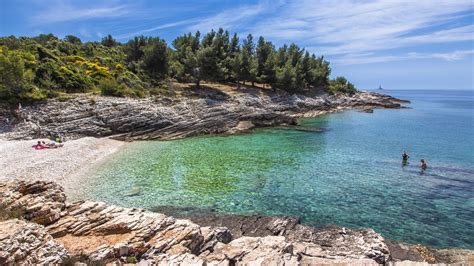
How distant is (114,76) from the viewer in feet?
190

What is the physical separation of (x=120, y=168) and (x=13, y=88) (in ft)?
74.3

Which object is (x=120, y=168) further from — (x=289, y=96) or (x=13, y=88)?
(x=289, y=96)

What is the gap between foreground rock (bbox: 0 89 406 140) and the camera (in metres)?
39.3

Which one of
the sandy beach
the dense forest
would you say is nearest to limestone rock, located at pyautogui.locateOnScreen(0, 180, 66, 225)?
the sandy beach

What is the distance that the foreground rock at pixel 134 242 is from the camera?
1021cm

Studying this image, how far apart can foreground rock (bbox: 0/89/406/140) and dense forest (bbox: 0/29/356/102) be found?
298 centimetres

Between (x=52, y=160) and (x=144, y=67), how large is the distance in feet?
136

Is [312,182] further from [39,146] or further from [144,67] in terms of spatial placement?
[144,67]

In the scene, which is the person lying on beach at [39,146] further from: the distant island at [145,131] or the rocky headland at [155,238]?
the rocky headland at [155,238]

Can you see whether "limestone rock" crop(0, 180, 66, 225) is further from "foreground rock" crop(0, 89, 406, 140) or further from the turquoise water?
"foreground rock" crop(0, 89, 406, 140)

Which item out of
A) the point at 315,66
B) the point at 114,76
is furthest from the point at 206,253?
the point at 315,66

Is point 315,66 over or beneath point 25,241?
over

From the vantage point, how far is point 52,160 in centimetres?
2898

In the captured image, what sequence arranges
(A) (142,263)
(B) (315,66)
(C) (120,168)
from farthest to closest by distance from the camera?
(B) (315,66) → (C) (120,168) → (A) (142,263)
